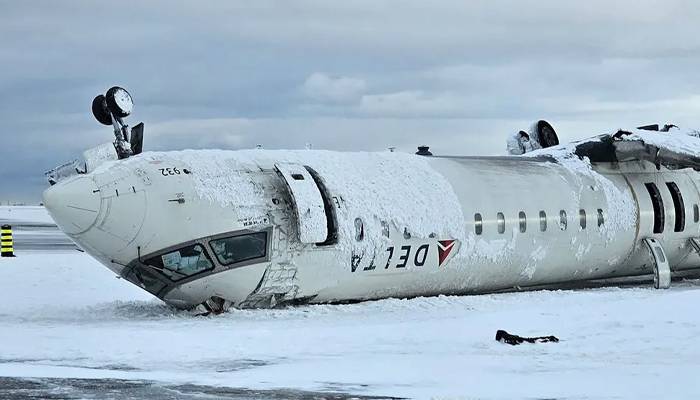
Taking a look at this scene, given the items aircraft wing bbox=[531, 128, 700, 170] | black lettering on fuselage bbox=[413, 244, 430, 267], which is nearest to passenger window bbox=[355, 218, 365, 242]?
black lettering on fuselage bbox=[413, 244, 430, 267]

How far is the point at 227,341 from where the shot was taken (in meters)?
15.8

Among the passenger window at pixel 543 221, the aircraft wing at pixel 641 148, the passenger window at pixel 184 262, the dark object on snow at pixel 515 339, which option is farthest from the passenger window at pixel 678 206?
the passenger window at pixel 184 262

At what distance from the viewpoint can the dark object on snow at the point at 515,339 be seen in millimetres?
15789

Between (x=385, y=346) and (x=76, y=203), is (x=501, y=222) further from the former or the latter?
(x=76, y=203)

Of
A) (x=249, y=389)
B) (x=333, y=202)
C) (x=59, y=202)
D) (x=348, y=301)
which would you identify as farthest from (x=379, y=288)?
(x=249, y=389)

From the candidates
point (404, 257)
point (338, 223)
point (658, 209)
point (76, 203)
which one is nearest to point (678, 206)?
point (658, 209)

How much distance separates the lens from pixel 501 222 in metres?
23.1

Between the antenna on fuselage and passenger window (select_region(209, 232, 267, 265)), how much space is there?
253cm

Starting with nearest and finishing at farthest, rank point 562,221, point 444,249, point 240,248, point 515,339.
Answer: point 515,339 < point 240,248 < point 444,249 < point 562,221

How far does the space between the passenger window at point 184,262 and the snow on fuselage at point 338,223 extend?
0.02m

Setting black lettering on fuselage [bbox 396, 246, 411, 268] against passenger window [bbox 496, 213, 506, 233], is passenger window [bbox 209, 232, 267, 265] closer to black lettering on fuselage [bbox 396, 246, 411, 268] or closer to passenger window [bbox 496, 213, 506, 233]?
black lettering on fuselage [bbox 396, 246, 411, 268]

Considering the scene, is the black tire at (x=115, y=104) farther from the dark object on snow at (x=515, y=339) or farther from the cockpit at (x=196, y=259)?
the dark object on snow at (x=515, y=339)

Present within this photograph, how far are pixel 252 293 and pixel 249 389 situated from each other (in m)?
7.54

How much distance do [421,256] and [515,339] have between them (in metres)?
5.77
